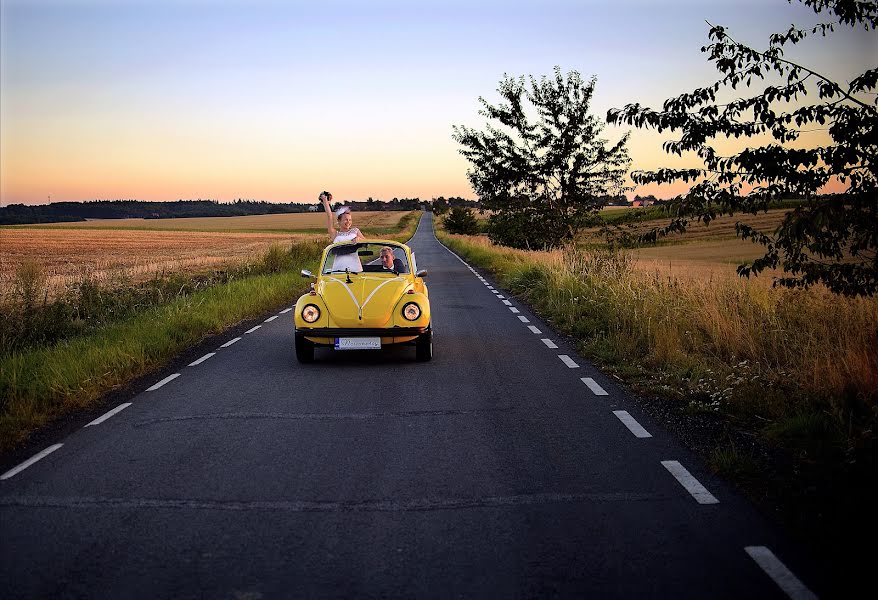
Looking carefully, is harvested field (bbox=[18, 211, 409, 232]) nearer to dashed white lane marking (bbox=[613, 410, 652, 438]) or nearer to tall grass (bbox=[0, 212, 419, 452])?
tall grass (bbox=[0, 212, 419, 452])

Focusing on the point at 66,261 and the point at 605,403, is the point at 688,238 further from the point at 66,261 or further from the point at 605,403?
the point at 605,403

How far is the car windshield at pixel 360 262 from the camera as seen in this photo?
34.7 ft

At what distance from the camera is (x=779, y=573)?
3.54 meters

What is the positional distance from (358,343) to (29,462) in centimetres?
446

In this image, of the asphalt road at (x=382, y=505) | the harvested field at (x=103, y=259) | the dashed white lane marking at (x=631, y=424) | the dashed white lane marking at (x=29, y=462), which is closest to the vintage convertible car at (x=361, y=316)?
the asphalt road at (x=382, y=505)

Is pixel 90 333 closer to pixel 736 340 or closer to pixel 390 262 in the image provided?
pixel 390 262

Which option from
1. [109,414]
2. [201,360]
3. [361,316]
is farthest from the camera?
[201,360]

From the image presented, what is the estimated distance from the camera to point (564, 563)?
369 centimetres

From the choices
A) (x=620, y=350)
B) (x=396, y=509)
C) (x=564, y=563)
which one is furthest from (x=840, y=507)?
(x=620, y=350)

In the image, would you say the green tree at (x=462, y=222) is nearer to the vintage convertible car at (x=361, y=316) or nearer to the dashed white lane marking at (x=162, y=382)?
the vintage convertible car at (x=361, y=316)

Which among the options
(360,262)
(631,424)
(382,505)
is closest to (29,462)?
(382,505)

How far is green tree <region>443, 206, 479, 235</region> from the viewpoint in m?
100

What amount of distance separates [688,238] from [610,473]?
58.4m

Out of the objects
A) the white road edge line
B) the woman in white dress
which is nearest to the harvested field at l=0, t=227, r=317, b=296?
the white road edge line
